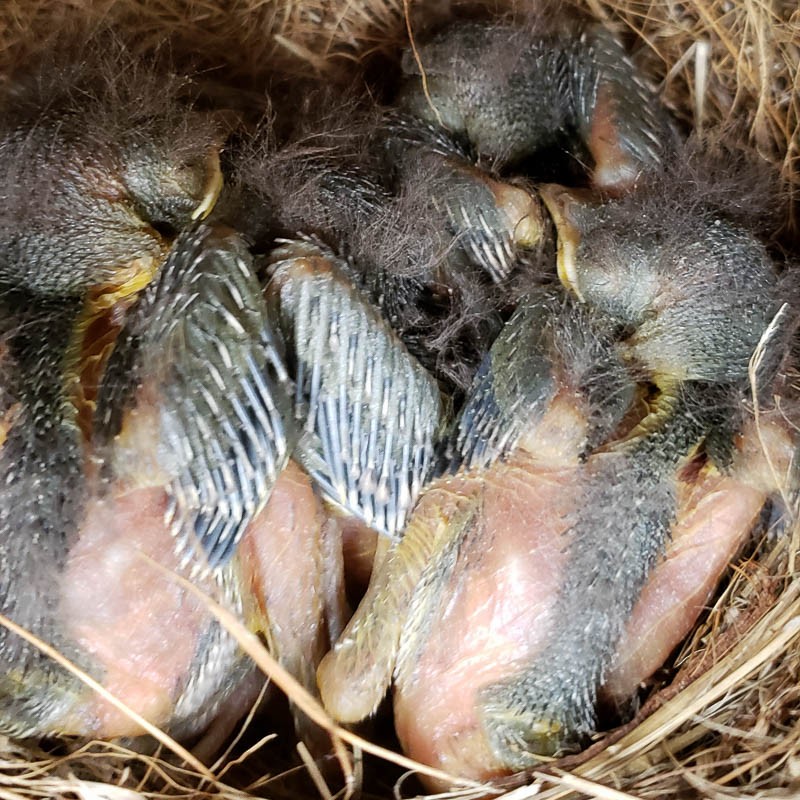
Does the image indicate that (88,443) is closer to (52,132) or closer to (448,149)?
(52,132)

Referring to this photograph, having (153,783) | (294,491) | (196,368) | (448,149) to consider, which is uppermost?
(448,149)

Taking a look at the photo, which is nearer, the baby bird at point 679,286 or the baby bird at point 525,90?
the baby bird at point 679,286

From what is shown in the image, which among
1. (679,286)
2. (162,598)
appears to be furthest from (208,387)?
(679,286)

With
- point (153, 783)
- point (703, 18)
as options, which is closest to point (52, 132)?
point (153, 783)

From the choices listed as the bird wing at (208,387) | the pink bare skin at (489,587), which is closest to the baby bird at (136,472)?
the bird wing at (208,387)

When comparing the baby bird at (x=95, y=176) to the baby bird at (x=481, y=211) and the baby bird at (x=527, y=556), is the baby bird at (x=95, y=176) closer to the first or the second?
the baby bird at (x=481, y=211)

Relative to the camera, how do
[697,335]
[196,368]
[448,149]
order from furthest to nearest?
1. [448,149]
2. [697,335]
3. [196,368]

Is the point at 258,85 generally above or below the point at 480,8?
below
